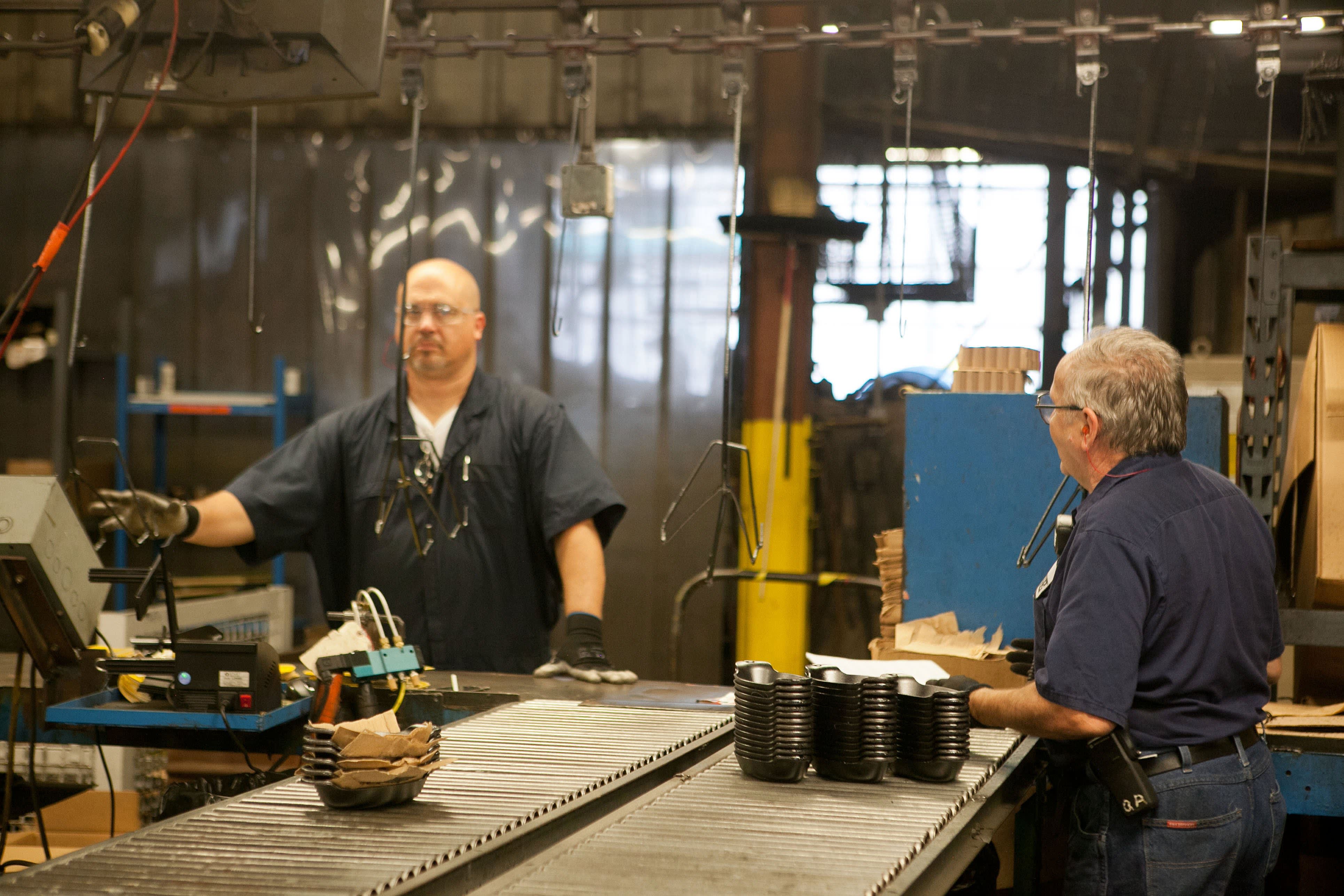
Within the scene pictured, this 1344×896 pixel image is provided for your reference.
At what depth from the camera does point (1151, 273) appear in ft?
15.6

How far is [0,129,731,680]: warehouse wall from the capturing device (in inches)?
193

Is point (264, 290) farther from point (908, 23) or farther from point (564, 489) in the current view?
point (908, 23)

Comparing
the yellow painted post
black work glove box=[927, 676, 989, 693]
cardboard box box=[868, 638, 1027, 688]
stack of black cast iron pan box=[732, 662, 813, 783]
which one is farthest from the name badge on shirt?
the yellow painted post

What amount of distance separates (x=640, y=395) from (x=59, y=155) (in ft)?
9.08

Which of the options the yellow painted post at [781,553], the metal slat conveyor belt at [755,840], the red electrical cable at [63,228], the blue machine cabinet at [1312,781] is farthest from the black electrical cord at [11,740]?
the yellow painted post at [781,553]

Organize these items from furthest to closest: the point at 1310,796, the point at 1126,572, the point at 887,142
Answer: the point at 887,142, the point at 1310,796, the point at 1126,572

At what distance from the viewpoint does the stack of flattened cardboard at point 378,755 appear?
1484 mm

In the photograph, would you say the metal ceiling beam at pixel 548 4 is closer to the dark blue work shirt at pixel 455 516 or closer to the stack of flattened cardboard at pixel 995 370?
the stack of flattened cardboard at pixel 995 370

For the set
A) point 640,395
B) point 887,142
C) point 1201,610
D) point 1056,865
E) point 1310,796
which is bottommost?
point 1056,865

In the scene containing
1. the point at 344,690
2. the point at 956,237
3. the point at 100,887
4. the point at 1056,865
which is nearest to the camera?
the point at 100,887

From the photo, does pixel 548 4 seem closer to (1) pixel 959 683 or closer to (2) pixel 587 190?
(2) pixel 587 190

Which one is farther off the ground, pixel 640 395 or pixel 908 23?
pixel 908 23

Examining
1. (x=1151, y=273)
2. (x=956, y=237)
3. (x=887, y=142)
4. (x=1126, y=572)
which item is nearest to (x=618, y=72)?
(x=887, y=142)

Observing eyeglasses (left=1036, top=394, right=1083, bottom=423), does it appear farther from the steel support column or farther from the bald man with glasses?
the steel support column
